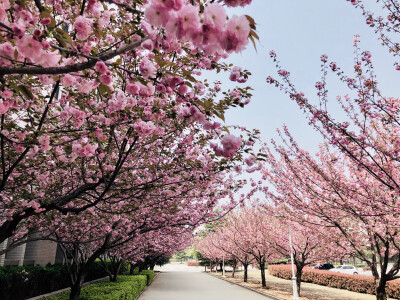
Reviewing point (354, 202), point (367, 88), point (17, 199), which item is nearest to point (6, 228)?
point (17, 199)

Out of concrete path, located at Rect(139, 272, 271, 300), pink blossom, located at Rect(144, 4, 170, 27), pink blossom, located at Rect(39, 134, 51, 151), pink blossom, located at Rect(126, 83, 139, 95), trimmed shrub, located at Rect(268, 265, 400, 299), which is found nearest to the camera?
pink blossom, located at Rect(144, 4, 170, 27)

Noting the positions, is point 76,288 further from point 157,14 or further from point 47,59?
point 157,14

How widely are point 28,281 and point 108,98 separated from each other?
10855 mm

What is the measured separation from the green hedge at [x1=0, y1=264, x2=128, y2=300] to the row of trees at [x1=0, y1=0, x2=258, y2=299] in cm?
278

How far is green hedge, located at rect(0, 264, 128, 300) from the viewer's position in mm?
9727

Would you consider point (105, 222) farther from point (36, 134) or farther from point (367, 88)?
point (367, 88)

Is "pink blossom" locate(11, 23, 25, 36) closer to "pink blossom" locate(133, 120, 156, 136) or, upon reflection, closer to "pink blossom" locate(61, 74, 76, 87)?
"pink blossom" locate(61, 74, 76, 87)

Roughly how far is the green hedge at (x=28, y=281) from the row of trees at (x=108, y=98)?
9.12ft

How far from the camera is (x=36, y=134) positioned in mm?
3498

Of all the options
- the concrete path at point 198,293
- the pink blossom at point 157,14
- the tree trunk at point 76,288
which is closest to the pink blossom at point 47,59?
the pink blossom at point 157,14

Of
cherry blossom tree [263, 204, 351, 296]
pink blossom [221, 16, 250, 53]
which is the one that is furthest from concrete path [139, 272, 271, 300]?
pink blossom [221, 16, 250, 53]

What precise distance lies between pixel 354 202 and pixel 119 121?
6269 mm

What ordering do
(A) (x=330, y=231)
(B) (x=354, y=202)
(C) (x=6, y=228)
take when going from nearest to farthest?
1. (C) (x=6, y=228)
2. (B) (x=354, y=202)
3. (A) (x=330, y=231)

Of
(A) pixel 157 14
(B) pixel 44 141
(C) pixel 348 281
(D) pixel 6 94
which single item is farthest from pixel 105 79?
(C) pixel 348 281
